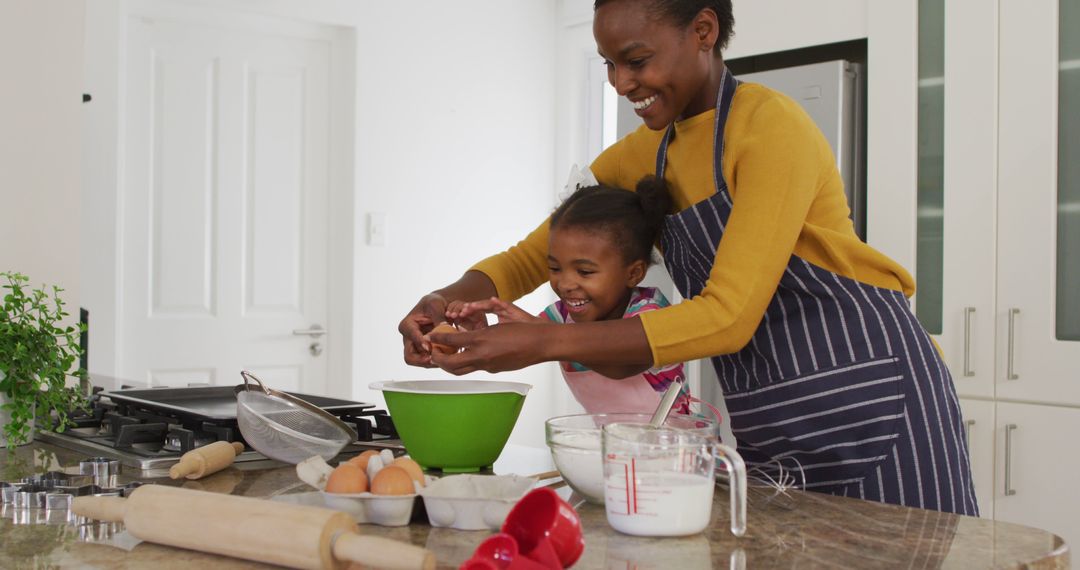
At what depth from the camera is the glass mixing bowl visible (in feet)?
3.49

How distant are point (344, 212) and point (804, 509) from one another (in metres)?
3.10

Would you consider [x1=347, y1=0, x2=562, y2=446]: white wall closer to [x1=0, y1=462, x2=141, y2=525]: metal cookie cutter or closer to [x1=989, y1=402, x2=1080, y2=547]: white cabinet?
[x1=989, y1=402, x2=1080, y2=547]: white cabinet

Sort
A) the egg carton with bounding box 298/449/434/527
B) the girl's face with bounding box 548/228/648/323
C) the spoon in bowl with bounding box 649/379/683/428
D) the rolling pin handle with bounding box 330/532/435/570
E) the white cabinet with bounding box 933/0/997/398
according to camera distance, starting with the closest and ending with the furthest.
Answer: the rolling pin handle with bounding box 330/532/435/570
the egg carton with bounding box 298/449/434/527
the spoon in bowl with bounding box 649/379/683/428
the girl's face with bounding box 548/228/648/323
the white cabinet with bounding box 933/0/997/398

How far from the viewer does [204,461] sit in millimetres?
1243

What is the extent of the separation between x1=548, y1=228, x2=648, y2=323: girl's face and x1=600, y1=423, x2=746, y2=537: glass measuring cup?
65 cm

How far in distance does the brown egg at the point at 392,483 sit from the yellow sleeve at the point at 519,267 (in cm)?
70

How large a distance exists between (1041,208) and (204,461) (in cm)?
197

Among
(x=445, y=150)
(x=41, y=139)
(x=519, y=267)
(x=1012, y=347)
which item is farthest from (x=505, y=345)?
(x=445, y=150)

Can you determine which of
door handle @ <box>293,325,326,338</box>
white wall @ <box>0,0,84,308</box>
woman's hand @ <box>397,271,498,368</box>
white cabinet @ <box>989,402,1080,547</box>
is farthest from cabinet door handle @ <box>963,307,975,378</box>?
door handle @ <box>293,325,326,338</box>

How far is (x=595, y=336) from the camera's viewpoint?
1168 millimetres

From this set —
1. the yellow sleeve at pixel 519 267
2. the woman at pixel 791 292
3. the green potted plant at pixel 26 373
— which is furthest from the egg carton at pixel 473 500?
the green potted plant at pixel 26 373

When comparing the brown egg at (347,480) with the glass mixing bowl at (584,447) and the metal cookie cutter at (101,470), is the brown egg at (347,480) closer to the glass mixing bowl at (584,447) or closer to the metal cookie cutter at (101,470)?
the glass mixing bowl at (584,447)

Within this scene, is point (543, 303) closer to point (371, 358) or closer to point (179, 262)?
point (371, 358)

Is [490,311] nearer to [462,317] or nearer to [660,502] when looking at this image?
A: [462,317]
